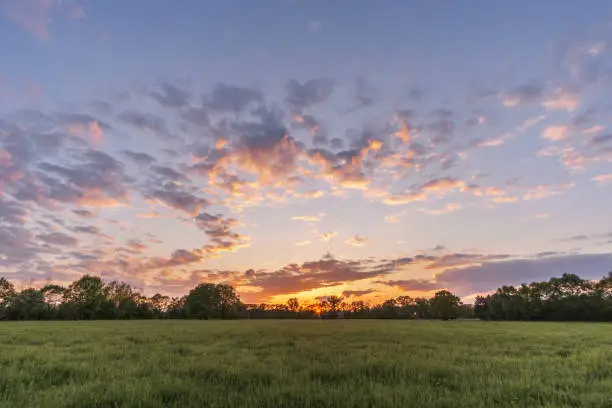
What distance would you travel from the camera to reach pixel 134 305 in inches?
5438

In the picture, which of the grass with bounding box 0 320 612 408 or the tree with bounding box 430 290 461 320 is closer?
the grass with bounding box 0 320 612 408

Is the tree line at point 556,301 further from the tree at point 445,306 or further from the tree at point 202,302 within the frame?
the tree at point 202,302

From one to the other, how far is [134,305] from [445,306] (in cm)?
13293

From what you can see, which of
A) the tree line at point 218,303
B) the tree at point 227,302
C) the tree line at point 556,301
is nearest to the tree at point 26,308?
the tree line at point 218,303

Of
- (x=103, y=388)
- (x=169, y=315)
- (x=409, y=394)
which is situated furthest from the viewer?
(x=169, y=315)

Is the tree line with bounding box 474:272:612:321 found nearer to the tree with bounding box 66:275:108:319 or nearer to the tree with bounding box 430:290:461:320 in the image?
the tree with bounding box 430:290:461:320

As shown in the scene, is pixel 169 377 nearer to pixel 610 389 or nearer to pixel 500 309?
pixel 610 389

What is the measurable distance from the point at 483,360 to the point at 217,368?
9.94 m

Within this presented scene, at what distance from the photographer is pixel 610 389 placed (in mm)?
9125

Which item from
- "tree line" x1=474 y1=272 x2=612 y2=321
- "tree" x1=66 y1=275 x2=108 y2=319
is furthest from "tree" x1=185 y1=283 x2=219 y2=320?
"tree line" x1=474 y1=272 x2=612 y2=321

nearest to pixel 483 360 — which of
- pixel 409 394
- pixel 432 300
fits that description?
pixel 409 394

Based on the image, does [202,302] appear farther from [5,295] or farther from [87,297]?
[5,295]

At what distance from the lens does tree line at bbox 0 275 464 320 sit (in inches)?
4601

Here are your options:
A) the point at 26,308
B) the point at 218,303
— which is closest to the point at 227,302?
the point at 218,303
